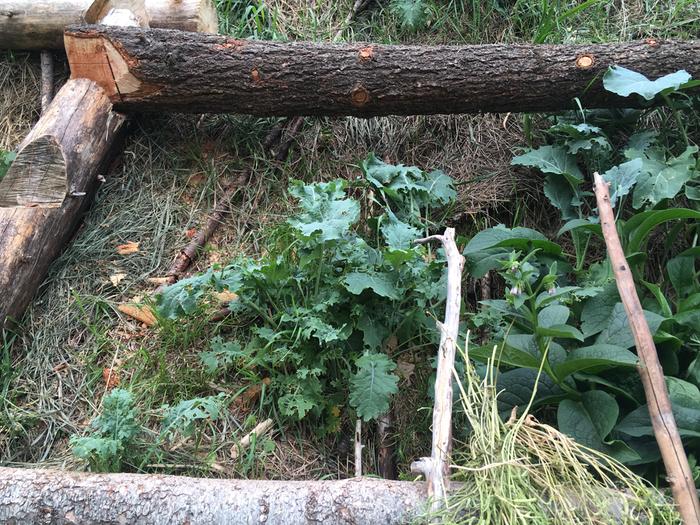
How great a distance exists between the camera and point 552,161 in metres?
3.20

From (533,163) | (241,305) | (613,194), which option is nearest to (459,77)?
(533,163)

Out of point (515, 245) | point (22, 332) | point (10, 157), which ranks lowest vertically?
point (22, 332)

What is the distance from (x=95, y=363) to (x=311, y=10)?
7.84ft

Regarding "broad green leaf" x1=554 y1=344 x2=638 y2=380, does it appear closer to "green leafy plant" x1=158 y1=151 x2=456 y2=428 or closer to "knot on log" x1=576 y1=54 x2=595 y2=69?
"green leafy plant" x1=158 y1=151 x2=456 y2=428

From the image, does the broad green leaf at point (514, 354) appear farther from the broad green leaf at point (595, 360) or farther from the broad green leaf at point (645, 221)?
the broad green leaf at point (645, 221)

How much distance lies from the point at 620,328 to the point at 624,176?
2.52ft

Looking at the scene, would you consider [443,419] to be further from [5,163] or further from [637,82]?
[5,163]

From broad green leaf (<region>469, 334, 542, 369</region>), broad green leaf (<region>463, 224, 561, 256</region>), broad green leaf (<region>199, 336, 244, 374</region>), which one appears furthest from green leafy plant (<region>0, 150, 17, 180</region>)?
broad green leaf (<region>469, 334, 542, 369</region>)

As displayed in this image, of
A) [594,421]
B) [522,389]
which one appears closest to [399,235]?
[522,389]

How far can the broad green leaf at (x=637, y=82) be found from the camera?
2.96 meters

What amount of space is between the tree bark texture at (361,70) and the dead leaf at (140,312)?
1.05 metres

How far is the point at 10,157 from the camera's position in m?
3.22

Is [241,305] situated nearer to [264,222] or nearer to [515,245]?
[264,222]

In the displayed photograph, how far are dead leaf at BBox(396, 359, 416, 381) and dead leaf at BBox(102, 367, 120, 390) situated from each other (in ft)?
3.68
